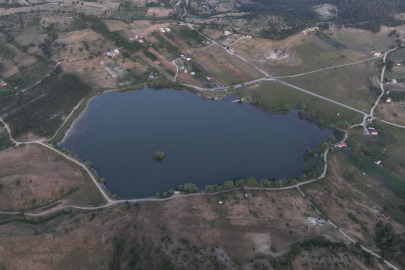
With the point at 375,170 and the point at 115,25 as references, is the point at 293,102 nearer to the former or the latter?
the point at 375,170

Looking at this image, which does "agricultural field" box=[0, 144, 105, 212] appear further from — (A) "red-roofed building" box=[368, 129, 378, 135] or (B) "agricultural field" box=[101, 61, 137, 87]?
(A) "red-roofed building" box=[368, 129, 378, 135]

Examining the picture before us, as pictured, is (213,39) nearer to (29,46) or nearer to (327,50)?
(327,50)

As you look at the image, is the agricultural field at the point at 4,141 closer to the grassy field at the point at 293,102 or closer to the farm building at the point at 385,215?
the grassy field at the point at 293,102

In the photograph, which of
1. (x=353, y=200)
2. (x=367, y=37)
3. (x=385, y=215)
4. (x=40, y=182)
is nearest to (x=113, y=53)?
(x=40, y=182)

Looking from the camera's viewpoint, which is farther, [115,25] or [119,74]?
[115,25]

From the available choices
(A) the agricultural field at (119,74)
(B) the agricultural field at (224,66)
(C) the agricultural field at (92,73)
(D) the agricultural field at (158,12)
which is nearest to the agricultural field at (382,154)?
(B) the agricultural field at (224,66)

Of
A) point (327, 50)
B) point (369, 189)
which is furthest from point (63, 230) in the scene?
point (327, 50)

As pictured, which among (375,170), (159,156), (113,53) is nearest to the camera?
(375,170)
